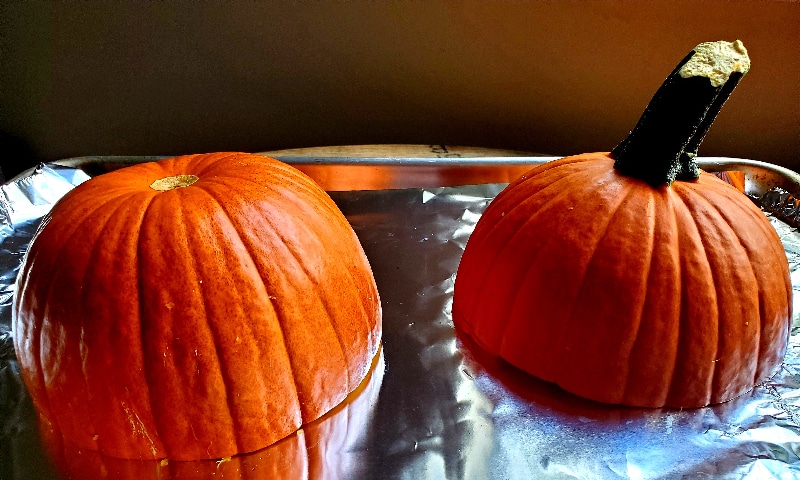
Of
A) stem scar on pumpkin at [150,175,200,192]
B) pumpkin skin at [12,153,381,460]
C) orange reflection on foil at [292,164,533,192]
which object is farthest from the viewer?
orange reflection on foil at [292,164,533,192]

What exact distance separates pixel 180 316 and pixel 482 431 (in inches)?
22.6

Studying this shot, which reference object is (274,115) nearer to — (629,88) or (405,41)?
(405,41)

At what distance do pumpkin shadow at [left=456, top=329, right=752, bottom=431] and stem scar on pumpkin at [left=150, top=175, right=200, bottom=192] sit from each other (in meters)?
0.65

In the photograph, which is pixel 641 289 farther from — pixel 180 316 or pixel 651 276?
pixel 180 316

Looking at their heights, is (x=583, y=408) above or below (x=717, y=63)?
below

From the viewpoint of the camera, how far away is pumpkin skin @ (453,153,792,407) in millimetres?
1078

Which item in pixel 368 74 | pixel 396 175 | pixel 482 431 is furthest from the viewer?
pixel 368 74

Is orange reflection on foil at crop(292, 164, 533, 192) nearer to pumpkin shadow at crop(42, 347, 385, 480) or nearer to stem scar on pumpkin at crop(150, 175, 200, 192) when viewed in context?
stem scar on pumpkin at crop(150, 175, 200, 192)

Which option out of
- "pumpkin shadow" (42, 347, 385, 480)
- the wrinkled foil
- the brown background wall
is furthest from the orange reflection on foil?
"pumpkin shadow" (42, 347, 385, 480)

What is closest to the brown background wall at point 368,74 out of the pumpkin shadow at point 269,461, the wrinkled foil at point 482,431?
the wrinkled foil at point 482,431

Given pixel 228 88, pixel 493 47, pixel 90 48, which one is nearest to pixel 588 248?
pixel 493 47

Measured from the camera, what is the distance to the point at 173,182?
1.08 metres

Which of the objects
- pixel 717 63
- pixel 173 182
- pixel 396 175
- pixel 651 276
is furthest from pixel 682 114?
pixel 396 175

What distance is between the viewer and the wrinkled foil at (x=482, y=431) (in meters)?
1.07
